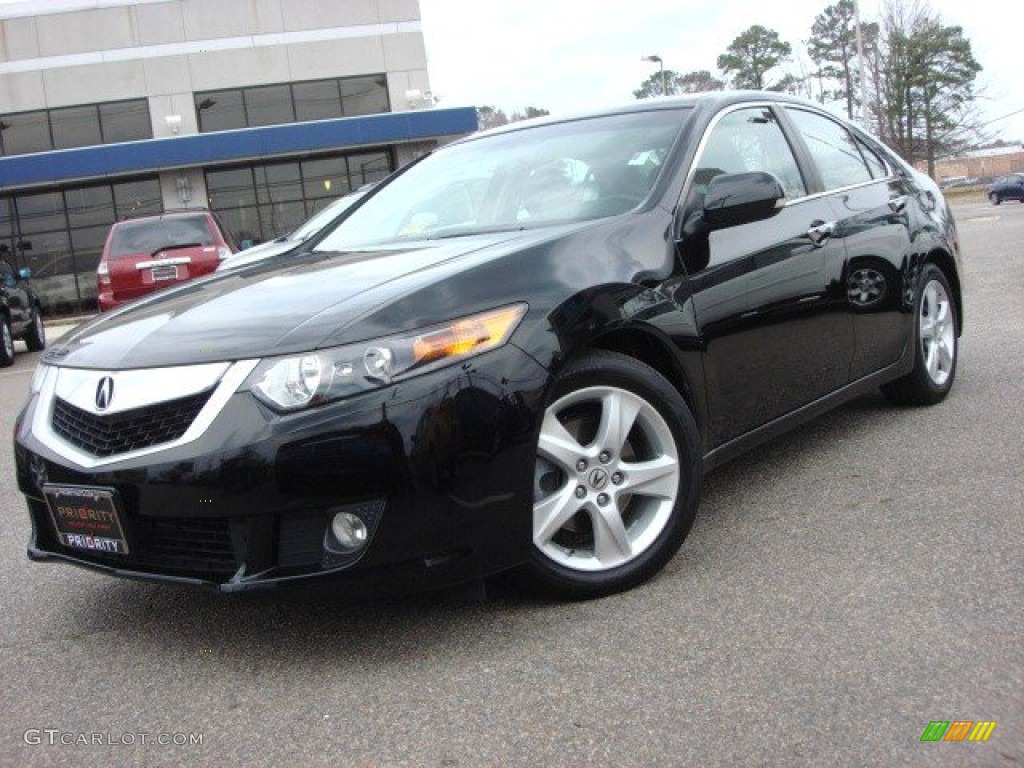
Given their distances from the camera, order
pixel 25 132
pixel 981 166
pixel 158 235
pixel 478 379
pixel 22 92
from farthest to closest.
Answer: pixel 981 166 < pixel 25 132 < pixel 22 92 < pixel 158 235 < pixel 478 379

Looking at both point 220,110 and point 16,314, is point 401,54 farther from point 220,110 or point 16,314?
point 16,314

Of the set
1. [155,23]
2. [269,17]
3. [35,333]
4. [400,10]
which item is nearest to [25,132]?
[155,23]

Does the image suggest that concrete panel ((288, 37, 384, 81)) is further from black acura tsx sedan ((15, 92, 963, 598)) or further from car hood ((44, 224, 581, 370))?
car hood ((44, 224, 581, 370))

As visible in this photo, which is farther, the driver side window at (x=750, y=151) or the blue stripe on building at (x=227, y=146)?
the blue stripe on building at (x=227, y=146)

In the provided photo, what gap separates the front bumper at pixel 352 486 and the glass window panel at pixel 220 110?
89.7 feet

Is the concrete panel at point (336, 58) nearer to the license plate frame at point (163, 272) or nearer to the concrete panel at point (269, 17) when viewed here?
the concrete panel at point (269, 17)

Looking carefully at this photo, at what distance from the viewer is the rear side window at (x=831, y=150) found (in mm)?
4430

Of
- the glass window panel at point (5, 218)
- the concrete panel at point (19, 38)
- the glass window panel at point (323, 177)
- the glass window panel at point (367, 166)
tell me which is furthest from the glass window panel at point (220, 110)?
the glass window panel at point (5, 218)

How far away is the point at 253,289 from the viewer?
10.4 ft

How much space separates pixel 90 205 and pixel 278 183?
4858 millimetres

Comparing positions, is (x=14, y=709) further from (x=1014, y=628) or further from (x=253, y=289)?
(x=1014, y=628)

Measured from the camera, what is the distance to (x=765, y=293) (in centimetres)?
368

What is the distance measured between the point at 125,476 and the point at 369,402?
0.67 metres

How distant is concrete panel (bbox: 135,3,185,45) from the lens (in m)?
27.9
